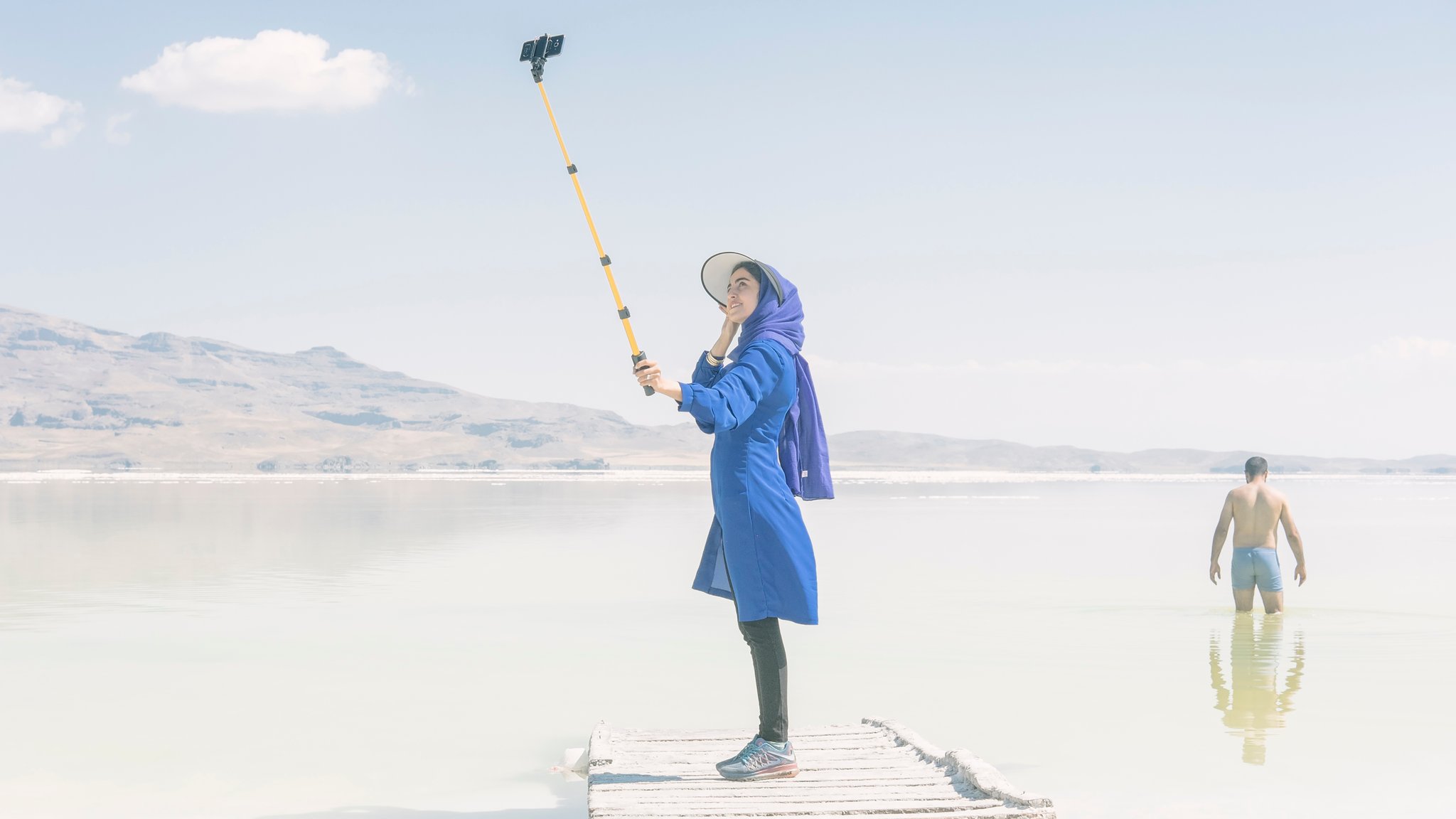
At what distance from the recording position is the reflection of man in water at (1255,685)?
293 inches

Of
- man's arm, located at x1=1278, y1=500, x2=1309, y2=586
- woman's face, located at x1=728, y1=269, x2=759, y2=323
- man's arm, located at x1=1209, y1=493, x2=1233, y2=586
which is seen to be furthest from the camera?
man's arm, located at x1=1209, y1=493, x2=1233, y2=586

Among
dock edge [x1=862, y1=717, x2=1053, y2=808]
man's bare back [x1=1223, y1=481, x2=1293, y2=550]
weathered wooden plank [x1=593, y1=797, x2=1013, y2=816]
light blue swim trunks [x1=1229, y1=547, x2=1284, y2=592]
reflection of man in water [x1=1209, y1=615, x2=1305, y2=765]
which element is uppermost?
man's bare back [x1=1223, y1=481, x2=1293, y2=550]

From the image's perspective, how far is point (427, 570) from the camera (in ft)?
53.5

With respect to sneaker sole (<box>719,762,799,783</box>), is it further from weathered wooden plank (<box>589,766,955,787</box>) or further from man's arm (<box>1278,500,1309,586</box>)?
man's arm (<box>1278,500,1309,586</box>)

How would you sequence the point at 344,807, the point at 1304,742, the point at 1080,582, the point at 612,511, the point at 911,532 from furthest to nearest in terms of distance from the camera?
the point at 612,511 < the point at 911,532 < the point at 1080,582 < the point at 1304,742 < the point at 344,807

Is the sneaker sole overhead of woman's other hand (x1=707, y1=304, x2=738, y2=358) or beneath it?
beneath

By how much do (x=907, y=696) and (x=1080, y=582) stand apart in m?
7.60

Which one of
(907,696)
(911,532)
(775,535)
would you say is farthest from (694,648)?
(911,532)

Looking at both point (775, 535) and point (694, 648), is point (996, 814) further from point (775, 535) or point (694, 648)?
point (694, 648)

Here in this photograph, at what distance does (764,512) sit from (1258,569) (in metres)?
8.30

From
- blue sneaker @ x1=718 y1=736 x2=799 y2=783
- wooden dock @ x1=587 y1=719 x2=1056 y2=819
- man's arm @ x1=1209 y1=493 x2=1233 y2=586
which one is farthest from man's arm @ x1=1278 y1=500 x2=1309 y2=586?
blue sneaker @ x1=718 y1=736 x2=799 y2=783

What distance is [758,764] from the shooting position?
5172 mm

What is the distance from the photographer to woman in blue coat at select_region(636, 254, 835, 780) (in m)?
5.00

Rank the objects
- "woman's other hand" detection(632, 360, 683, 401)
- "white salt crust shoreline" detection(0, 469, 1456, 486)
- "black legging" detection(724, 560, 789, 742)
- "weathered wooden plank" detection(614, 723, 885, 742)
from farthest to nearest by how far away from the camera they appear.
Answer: "white salt crust shoreline" detection(0, 469, 1456, 486) → "weathered wooden plank" detection(614, 723, 885, 742) → "black legging" detection(724, 560, 789, 742) → "woman's other hand" detection(632, 360, 683, 401)
